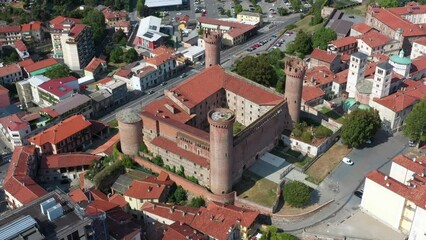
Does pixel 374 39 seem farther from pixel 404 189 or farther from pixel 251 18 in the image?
pixel 404 189

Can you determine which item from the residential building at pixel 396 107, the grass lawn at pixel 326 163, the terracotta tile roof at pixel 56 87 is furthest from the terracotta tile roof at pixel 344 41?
the terracotta tile roof at pixel 56 87

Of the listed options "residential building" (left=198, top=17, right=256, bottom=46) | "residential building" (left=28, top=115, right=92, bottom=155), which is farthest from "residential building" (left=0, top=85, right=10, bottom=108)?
"residential building" (left=198, top=17, right=256, bottom=46)

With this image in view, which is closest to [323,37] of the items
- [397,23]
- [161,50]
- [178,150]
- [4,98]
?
[397,23]

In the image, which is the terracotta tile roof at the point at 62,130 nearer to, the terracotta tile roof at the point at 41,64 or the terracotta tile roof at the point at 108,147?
the terracotta tile roof at the point at 108,147

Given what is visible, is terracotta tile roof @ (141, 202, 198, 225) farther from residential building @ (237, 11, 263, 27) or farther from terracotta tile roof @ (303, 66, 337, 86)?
residential building @ (237, 11, 263, 27)

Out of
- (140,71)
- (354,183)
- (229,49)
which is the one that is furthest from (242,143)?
(229,49)

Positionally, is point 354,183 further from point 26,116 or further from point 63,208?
point 26,116
